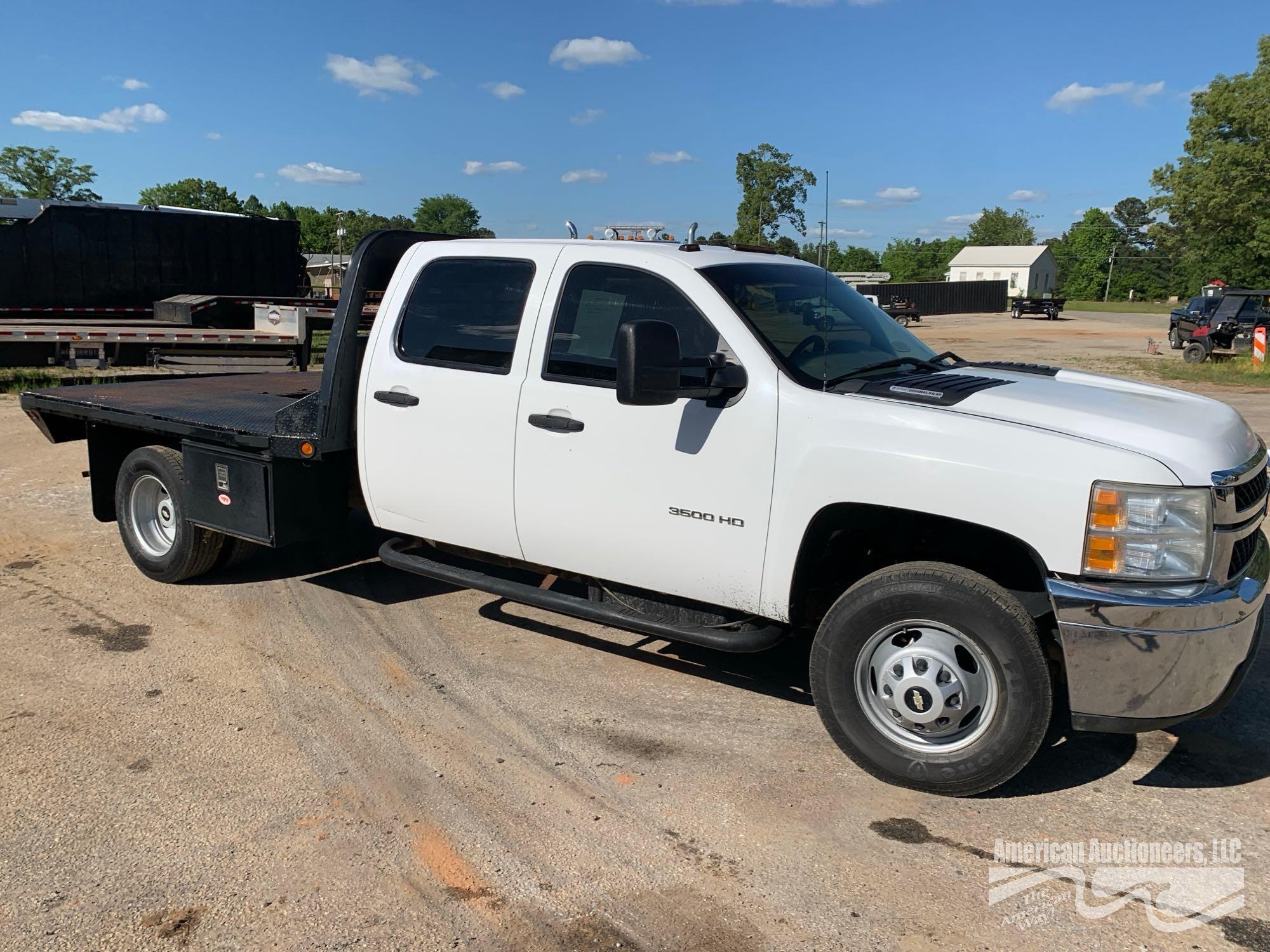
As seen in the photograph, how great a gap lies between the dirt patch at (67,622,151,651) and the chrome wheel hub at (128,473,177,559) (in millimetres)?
857

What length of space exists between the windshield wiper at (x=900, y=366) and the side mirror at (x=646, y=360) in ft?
2.05

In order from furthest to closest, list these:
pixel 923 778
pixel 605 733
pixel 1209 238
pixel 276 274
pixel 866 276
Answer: pixel 1209 238
pixel 276 274
pixel 866 276
pixel 605 733
pixel 923 778

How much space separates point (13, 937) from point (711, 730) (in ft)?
8.39

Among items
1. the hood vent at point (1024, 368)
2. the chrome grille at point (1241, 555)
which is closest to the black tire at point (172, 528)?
the hood vent at point (1024, 368)

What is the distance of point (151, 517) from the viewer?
6.46 metres

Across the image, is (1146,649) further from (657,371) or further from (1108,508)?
(657,371)

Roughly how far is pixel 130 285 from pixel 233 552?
13877 millimetres

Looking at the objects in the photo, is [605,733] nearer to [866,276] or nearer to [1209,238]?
[866,276]

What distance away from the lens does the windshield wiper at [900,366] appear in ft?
13.6

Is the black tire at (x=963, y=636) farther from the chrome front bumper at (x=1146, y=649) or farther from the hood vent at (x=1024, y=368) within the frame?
the hood vent at (x=1024, y=368)

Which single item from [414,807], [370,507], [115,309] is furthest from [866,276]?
[115,309]

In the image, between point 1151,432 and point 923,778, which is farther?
point 923,778

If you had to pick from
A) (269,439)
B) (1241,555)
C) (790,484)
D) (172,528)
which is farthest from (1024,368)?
(172,528)

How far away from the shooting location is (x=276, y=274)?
66.6 ft
